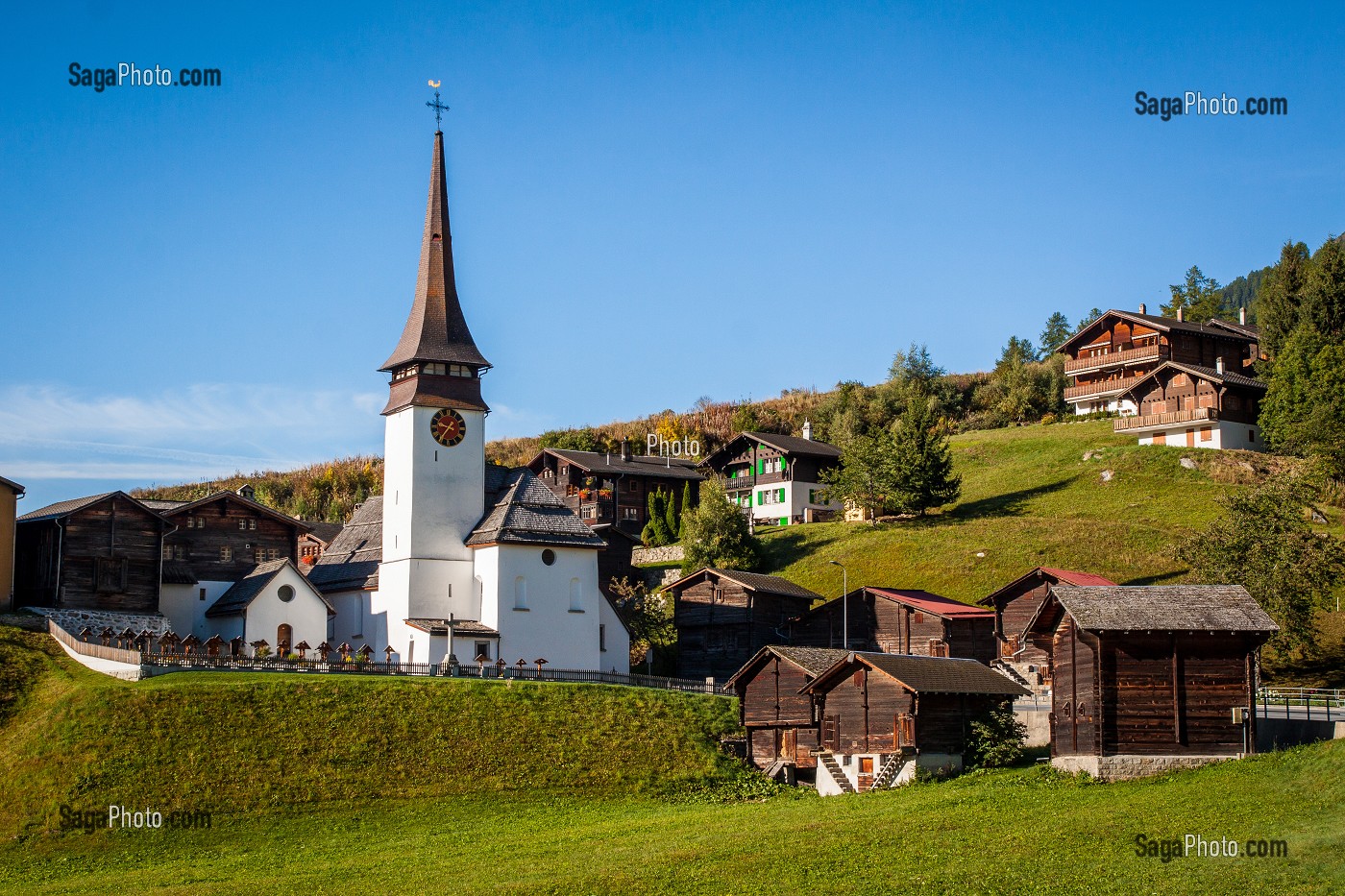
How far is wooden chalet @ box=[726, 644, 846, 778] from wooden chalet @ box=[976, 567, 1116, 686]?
A: 480 inches

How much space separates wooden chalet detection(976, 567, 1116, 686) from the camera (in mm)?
59219

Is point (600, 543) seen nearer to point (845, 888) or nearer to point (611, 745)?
point (611, 745)

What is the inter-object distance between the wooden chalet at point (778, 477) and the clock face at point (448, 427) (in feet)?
93.6

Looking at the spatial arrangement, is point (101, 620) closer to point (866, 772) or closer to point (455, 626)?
point (455, 626)

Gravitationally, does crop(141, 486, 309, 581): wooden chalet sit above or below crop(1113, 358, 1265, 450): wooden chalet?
below

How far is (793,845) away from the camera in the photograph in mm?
34562

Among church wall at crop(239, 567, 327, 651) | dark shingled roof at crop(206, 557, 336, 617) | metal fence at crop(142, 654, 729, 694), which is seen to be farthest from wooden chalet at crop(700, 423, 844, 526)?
dark shingled roof at crop(206, 557, 336, 617)

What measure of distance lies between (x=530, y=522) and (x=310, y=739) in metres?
18.9

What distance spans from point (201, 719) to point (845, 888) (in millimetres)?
24763

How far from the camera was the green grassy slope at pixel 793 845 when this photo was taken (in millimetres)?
29938

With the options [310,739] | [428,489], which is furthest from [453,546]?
[310,739]

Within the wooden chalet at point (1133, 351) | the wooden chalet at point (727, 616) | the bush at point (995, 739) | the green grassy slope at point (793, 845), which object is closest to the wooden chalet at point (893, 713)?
the bush at point (995, 739)

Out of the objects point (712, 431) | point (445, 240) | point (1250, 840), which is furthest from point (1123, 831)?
point (712, 431)

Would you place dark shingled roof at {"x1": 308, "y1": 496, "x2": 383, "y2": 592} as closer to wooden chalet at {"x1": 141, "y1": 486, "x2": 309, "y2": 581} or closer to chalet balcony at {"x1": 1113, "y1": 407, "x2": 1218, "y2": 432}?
wooden chalet at {"x1": 141, "y1": 486, "x2": 309, "y2": 581}
